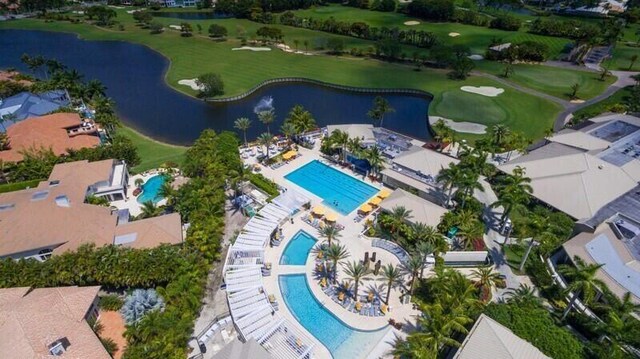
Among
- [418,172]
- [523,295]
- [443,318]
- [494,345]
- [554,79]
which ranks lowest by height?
[523,295]

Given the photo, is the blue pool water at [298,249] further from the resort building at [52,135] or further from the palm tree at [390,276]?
the resort building at [52,135]

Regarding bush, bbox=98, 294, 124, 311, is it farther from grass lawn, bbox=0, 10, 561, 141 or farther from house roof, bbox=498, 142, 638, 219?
grass lawn, bbox=0, 10, 561, 141

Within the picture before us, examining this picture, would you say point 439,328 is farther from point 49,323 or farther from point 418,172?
point 49,323

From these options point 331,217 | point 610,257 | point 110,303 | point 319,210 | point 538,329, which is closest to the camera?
point 538,329

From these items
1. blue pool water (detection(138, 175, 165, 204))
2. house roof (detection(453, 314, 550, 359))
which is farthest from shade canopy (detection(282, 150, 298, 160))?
house roof (detection(453, 314, 550, 359))

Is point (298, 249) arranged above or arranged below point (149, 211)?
below

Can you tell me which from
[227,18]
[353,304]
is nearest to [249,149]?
[353,304]

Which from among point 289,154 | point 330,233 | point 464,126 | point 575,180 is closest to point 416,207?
point 330,233

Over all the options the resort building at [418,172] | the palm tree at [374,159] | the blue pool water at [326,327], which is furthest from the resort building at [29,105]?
the resort building at [418,172]
